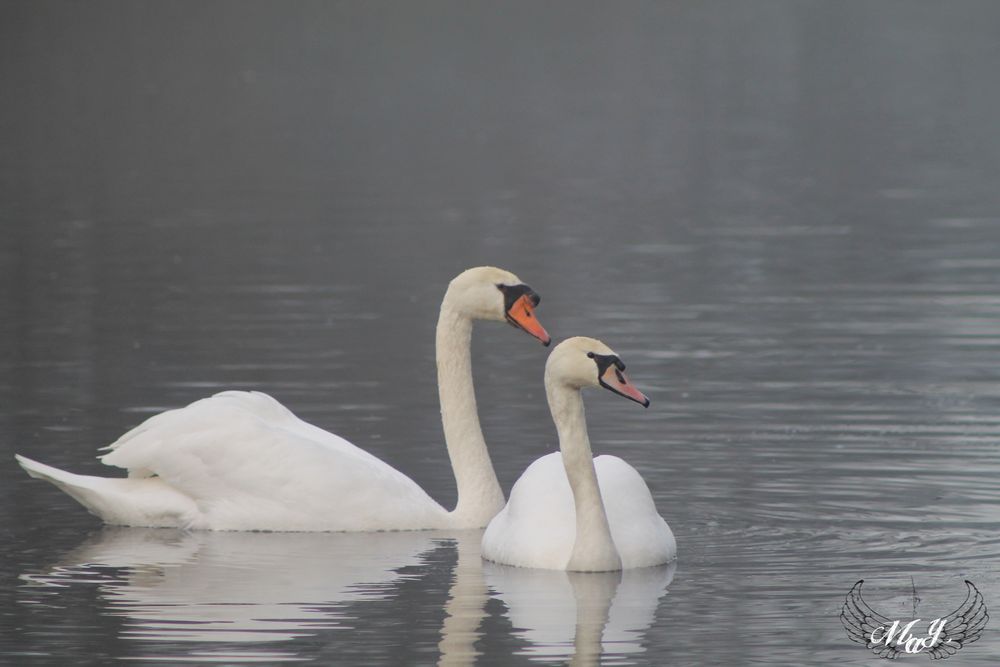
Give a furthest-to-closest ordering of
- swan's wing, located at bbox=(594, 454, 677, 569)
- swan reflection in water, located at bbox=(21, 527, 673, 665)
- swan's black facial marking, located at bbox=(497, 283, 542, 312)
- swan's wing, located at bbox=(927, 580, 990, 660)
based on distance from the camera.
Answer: swan's black facial marking, located at bbox=(497, 283, 542, 312), swan's wing, located at bbox=(594, 454, 677, 569), swan reflection in water, located at bbox=(21, 527, 673, 665), swan's wing, located at bbox=(927, 580, 990, 660)

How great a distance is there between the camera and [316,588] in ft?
37.3

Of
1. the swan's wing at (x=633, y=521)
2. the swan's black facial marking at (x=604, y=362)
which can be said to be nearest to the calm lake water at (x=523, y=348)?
the swan's wing at (x=633, y=521)

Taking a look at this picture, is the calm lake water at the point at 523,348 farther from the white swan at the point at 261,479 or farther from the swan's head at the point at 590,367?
the swan's head at the point at 590,367

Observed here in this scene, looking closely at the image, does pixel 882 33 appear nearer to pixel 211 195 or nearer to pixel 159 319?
pixel 211 195

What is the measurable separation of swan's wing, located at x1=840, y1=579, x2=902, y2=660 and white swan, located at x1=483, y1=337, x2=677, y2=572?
1304mm

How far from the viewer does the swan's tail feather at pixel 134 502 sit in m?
13.1

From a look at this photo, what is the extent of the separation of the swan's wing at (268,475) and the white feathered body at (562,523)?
40.6 inches

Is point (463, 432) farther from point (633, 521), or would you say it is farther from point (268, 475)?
point (633, 521)

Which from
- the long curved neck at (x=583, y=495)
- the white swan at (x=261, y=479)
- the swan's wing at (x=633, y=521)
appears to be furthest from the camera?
the white swan at (x=261, y=479)

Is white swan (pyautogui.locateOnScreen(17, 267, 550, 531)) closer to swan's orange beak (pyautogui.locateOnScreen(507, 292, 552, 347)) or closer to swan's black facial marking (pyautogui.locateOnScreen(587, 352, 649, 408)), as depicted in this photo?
swan's orange beak (pyautogui.locateOnScreen(507, 292, 552, 347))

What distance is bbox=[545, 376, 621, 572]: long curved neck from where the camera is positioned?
11.5m

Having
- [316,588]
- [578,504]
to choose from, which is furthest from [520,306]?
[316,588]

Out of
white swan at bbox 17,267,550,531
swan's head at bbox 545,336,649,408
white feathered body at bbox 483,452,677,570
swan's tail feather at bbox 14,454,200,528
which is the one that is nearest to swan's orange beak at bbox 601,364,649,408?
swan's head at bbox 545,336,649,408

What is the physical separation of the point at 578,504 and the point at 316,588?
4.36 feet
